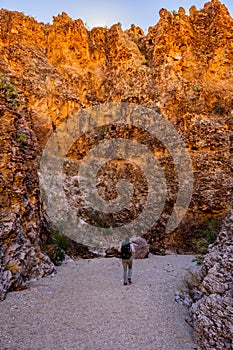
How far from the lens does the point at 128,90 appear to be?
2153cm

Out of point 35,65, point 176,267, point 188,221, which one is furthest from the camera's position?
point 35,65

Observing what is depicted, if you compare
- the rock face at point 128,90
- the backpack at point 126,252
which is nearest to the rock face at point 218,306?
the backpack at point 126,252

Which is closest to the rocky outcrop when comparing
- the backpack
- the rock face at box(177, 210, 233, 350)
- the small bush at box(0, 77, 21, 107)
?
the small bush at box(0, 77, 21, 107)

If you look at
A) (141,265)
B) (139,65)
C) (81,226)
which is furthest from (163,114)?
(141,265)

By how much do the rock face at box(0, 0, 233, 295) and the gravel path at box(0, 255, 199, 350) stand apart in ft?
6.97

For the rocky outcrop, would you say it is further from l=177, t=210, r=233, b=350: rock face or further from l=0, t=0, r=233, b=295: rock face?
l=177, t=210, r=233, b=350: rock face

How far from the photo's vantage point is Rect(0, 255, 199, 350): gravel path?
4383mm

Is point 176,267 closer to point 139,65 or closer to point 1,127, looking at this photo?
point 1,127

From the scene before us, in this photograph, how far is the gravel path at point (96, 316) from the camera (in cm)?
438

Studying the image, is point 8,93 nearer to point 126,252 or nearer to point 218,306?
point 126,252

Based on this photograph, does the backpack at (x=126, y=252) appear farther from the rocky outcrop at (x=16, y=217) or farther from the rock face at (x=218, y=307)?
the rocky outcrop at (x=16, y=217)

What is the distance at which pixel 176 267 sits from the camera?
10617mm

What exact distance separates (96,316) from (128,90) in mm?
19327

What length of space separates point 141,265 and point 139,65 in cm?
1920
